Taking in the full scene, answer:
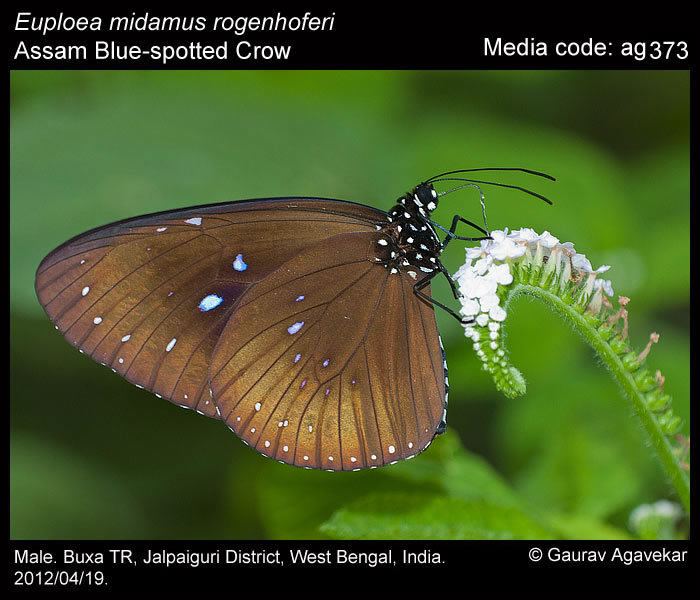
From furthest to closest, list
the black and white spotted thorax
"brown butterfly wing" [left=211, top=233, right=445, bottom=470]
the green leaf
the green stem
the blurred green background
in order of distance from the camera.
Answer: the blurred green background < the black and white spotted thorax < "brown butterfly wing" [left=211, top=233, right=445, bottom=470] < the green leaf < the green stem

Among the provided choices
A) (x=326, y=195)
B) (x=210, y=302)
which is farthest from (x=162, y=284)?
(x=326, y=195)

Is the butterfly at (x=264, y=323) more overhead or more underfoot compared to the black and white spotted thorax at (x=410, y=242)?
more underfoot

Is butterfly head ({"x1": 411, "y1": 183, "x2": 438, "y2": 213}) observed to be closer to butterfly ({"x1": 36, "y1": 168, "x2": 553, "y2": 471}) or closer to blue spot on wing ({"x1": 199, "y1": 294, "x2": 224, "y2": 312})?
butterfly ({"x1": 36, "y1": 168, "x2": 553, "y2": 471})

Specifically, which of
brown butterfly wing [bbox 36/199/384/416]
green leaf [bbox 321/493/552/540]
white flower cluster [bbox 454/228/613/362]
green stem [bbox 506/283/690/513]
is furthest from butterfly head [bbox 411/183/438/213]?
green leaf [bbox 321/493/552/540]

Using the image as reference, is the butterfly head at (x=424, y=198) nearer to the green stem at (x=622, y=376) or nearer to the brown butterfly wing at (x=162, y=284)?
the brown butterfly wing at (x=162, y=284)

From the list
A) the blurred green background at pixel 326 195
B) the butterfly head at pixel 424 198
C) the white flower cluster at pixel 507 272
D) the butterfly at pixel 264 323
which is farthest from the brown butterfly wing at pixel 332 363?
the white flower cluster at pixel 507 272
